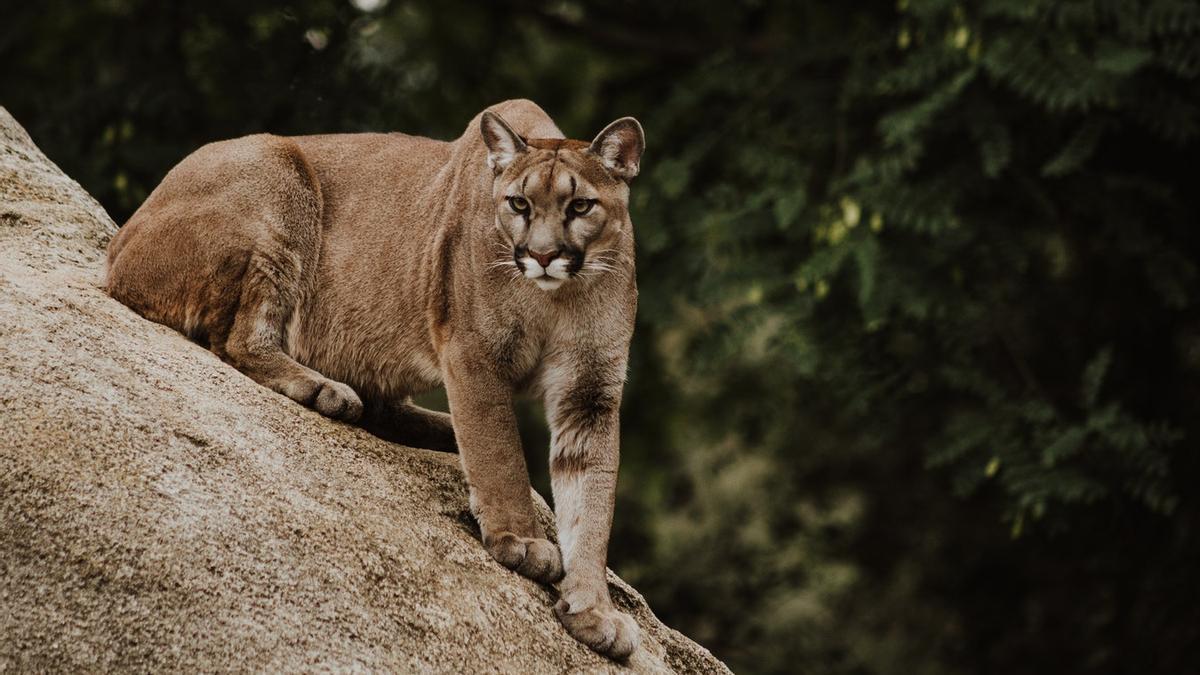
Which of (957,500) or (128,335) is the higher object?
(128,335)

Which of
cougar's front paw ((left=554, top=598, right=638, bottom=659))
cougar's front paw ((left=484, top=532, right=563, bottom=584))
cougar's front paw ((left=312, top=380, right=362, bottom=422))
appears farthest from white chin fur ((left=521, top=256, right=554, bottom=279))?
cougar's front paw ((left=554, top=598, right=638, bottom=659))

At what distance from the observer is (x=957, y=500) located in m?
15.0

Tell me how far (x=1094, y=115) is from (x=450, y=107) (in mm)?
5400

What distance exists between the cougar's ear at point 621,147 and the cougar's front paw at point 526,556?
5.75ft

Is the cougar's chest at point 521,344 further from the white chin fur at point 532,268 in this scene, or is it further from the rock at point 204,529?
the rock at point 204,529

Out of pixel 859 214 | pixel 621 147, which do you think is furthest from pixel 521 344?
pixel 859 214

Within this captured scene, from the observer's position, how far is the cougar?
6227 mm

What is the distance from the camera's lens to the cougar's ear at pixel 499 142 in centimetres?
641

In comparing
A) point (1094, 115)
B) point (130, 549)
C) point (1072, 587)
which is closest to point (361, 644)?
point (130, 549)

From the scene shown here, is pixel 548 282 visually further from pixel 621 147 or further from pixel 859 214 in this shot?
pixel 859 214

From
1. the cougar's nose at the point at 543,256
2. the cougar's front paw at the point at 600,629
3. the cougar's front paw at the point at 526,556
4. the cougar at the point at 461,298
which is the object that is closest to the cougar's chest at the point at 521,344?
the cougar at the point at 461,298

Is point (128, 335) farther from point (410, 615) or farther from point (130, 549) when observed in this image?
point (410, 615)

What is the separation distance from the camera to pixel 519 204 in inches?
247

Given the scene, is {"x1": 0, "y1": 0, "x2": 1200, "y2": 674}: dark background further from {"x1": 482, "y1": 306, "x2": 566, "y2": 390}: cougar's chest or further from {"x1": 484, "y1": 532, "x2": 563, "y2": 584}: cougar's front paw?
{"x1": 484, "y1": 532, "x2": 563, "y2": 584}: cougar's front paw
